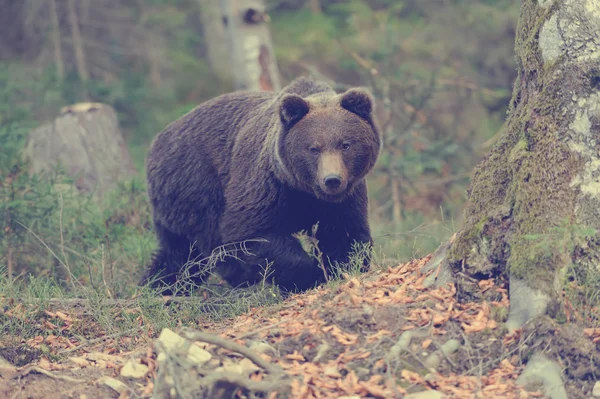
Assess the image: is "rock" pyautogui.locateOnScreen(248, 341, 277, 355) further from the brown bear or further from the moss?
the brown bear

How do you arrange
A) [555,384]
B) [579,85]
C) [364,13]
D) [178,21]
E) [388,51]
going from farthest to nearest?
1. [178,21]
2. [364,13]
3. [388,51]
4. [579,85]
5. [555,384]

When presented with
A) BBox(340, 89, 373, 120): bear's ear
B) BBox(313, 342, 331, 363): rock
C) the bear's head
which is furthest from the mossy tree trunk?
BBox(340, 89, 373, 120): bear's ear

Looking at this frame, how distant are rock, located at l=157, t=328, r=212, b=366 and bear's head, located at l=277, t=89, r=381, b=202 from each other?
2295mm

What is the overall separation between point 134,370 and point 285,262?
2328mm

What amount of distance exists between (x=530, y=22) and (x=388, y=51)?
20.9 ft

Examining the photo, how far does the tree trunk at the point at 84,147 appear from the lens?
10.3m

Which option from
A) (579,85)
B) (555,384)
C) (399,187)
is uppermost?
(579,85)

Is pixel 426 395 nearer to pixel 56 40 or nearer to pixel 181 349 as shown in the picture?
pixel 181 349

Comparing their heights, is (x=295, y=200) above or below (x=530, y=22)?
below

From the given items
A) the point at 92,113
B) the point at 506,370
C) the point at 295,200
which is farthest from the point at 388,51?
the point at 506,370

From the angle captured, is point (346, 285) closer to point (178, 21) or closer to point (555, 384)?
point (555, 384)

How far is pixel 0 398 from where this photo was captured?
15.0ft

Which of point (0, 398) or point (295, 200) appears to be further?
point (295, 200)

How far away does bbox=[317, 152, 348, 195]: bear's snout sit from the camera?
6.24 metres
